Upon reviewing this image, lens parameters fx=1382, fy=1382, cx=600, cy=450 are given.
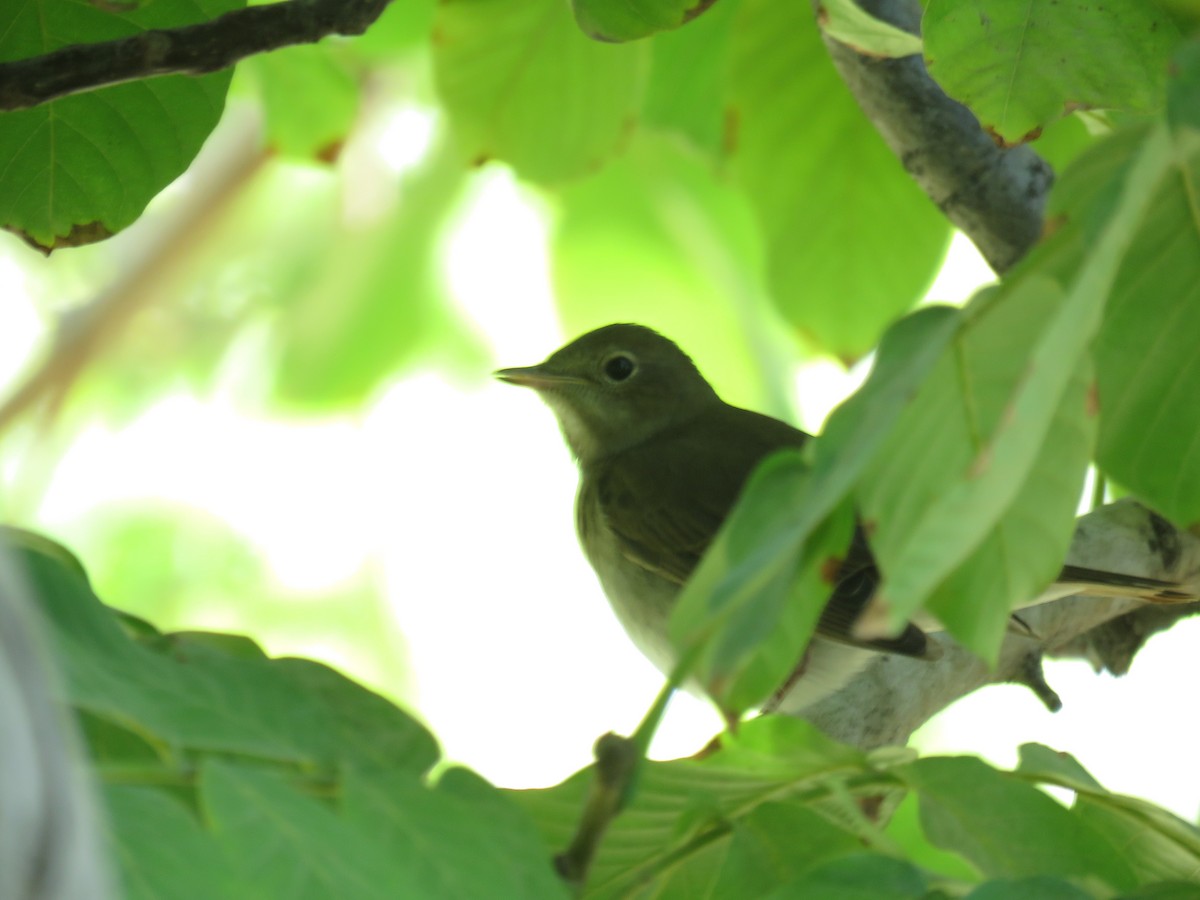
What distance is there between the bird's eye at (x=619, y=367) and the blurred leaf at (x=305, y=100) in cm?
150

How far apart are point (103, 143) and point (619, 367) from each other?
268 cm

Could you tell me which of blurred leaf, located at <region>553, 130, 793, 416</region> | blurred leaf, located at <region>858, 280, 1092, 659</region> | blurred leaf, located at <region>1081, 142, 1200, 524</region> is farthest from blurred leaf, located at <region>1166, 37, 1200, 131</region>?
blurred leaf, located at <region>553, 130, 793, 416</region>

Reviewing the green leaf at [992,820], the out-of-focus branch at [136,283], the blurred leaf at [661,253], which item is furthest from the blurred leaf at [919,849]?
the out-of-focus branch at [136,283]

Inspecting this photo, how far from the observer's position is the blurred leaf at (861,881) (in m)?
1.19

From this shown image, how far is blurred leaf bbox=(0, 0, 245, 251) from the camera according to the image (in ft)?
6.37

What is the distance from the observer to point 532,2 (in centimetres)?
289

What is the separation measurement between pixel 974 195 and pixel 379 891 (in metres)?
2.20

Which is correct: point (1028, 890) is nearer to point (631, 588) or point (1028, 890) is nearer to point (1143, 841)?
point (1143, 841)

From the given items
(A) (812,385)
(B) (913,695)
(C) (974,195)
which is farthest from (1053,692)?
(A) (812,385)

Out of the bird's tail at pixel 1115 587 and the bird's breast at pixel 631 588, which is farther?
the bird's breast at pixel 631 588

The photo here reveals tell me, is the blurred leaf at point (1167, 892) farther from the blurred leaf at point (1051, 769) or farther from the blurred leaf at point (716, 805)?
the blurred leaf at point (716, 805)

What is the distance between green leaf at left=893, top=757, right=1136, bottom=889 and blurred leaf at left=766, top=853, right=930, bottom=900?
7.1 inches

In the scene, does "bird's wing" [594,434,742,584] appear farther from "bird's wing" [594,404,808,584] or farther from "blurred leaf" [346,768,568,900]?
"blurred leaf" [346,768,568,900]

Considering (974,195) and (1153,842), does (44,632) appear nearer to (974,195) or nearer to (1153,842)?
(1153,842)
